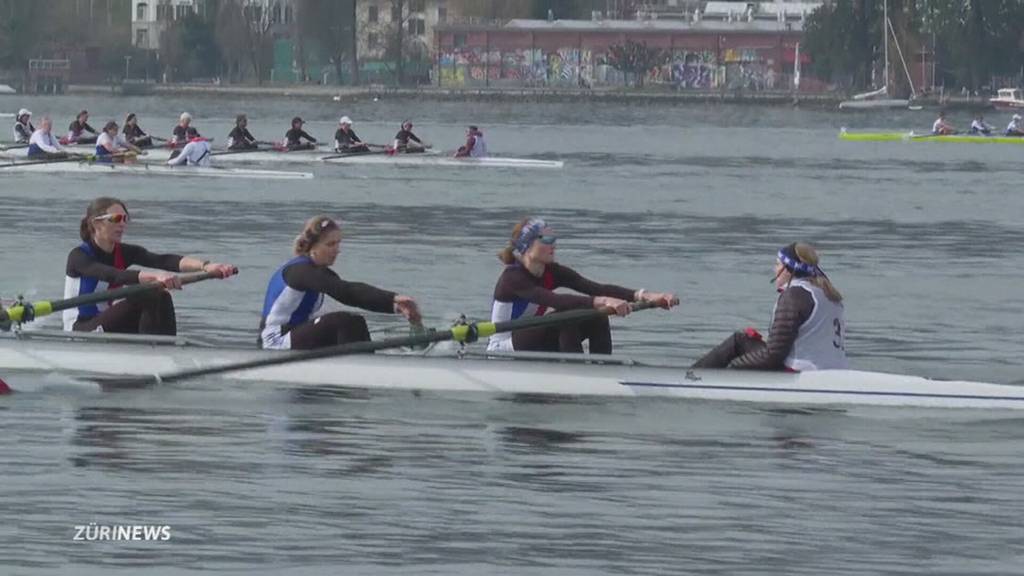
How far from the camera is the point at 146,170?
5488cm

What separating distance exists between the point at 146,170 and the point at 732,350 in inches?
1461

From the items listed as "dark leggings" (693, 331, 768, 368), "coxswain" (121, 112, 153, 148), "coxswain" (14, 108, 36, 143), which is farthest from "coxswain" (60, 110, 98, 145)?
"dark leggings" (693, 331, 768, 368)

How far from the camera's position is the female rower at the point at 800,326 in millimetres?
18344

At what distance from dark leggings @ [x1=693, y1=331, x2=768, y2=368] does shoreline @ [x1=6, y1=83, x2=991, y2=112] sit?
132061 millimetres

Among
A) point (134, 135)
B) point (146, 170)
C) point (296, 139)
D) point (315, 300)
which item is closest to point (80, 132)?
point (134, 135)

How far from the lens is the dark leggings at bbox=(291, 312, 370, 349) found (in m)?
19.4

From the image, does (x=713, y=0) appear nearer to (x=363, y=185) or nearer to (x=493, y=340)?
(x=363, y=185)

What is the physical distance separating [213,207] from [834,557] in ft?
116

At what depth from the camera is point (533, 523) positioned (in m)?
14.8

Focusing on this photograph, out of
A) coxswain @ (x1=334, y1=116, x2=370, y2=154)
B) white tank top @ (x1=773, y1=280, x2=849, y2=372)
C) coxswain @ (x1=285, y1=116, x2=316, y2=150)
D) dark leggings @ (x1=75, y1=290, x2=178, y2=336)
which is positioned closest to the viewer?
white tank top @ (x1=773, y1=280, x2=849, y2=372)

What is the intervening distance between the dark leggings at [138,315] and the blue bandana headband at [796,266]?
16.3ft

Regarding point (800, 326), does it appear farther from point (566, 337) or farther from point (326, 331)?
point (326, 331)

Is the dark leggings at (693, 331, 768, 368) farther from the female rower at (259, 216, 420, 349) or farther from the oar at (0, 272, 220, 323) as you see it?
the oar at (0, 272, 220, 323)

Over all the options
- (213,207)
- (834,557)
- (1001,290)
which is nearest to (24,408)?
(834,557)
